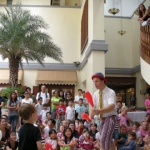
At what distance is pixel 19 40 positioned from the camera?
12539 millimetres

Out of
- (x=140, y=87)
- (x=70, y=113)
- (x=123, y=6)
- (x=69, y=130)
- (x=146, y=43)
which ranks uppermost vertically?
(x=123, y=6)

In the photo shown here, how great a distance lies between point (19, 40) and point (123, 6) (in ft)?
28.5

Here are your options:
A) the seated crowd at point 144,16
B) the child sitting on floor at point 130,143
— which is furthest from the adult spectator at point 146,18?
the child sitting on floor at point 130,143

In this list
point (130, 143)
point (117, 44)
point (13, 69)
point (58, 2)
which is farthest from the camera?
point (58, 2)

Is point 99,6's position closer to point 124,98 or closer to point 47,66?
point 47,66

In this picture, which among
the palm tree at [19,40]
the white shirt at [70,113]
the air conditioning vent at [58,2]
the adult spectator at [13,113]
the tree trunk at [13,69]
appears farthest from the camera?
the air conditioning vent at [58,2]

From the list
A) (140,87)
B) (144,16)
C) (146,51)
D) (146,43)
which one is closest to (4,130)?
(146,51)

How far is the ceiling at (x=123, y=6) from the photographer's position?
17.5 metres

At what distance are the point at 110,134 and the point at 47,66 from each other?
46.0 feet

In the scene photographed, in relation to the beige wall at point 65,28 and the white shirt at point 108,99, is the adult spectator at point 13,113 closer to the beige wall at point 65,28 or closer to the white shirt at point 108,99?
the white shirt at point 108,99

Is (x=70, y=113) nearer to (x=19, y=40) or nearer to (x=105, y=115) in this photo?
(x=19, y=40)

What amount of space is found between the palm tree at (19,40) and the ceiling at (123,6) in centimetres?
537

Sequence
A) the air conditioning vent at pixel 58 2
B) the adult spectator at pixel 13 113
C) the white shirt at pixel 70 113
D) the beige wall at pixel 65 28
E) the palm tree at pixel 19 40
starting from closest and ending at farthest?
the adult spectator at pixel 13 113 → the white shirt at pixel 70 113 → the palm tree at pixel 19 40 → the beige wall at pixel 65 28 → the air conditioning vent at pixel 58 2

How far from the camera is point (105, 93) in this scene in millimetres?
3992
